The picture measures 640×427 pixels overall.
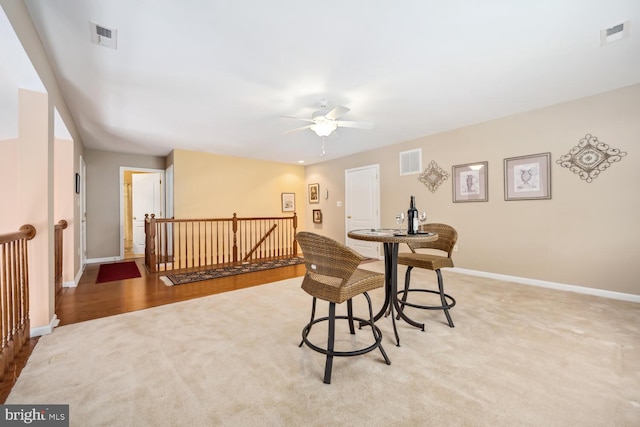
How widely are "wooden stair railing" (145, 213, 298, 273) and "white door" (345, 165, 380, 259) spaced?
4.70 feet

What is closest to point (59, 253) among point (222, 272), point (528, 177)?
point (222, 272)

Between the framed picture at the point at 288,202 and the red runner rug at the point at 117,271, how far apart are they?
3791 mm

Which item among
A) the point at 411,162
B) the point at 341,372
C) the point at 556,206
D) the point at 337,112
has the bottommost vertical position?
the point at 341,372

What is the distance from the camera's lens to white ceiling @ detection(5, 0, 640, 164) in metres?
1.97

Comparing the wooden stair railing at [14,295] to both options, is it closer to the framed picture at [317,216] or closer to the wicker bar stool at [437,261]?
the wicker bar stool at [437,261]

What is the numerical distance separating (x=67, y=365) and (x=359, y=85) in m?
3.60

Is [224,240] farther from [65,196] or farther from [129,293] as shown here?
[65,196]

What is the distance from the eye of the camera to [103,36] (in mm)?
2180

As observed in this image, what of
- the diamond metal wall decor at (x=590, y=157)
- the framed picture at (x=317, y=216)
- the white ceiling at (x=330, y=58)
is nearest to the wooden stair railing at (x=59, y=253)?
the white ceiling at (x=330, y=58)

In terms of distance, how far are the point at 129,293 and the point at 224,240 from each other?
278 centimetres

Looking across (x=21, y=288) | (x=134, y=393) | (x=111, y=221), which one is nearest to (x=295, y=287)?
(x=134, y=393)

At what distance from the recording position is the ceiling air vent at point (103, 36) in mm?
2098

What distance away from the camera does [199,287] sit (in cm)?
398

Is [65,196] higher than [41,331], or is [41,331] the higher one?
[65,196]
